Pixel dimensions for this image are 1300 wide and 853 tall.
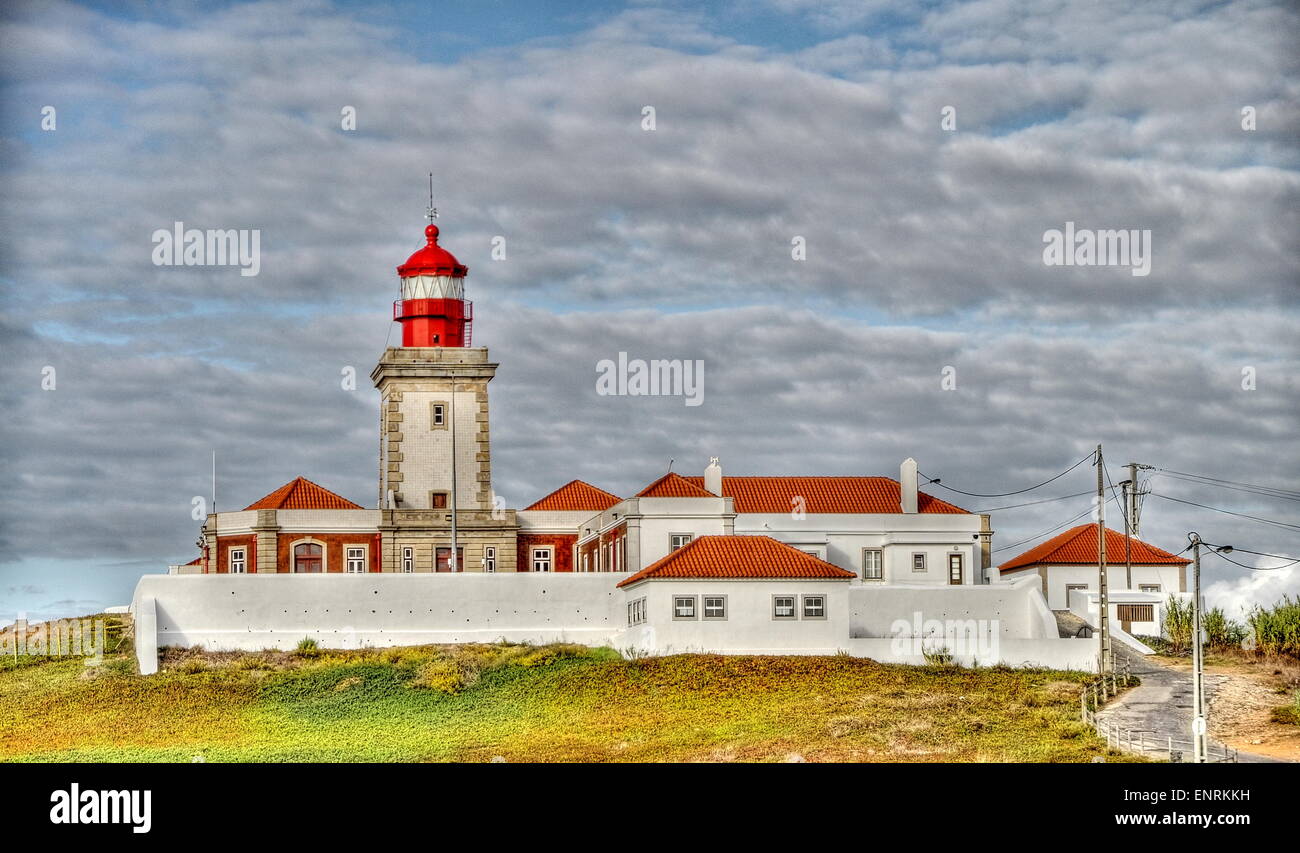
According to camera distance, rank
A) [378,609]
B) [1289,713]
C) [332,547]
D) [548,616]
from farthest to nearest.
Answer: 1. [332,547]
2. [548,616]
3. [378,609]
4. [1289,713]

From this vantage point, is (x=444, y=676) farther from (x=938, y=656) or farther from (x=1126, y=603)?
(x=1126, y=603)

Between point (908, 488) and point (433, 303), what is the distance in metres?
17.2

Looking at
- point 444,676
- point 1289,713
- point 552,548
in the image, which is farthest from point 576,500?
point 1289,713

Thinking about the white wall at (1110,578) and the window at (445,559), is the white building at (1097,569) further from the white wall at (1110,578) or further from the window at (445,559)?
the window at (445,559)

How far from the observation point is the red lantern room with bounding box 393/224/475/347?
2643 inches

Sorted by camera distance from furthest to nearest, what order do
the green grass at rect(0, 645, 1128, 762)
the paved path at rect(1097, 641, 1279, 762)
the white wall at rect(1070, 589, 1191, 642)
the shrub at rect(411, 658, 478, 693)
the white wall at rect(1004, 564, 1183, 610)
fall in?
the white wall at rect(1004, 564, 1183, 610)
the white wall at rect(1070, 589, 1191, 642)
the shrub at rect(411, 658, 478, 693)
the paved path at rect(1097, 641, 1279, 762)
the green grass at rect(0, 645, 1128, 762)

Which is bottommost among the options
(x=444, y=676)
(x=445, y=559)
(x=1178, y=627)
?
(x=444, y=676)

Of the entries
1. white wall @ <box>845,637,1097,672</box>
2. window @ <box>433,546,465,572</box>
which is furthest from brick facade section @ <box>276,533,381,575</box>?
white wall @ <box>845,637,1097,672</box>

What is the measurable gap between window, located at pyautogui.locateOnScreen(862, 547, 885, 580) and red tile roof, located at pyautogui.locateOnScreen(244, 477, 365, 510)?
16.4 metres

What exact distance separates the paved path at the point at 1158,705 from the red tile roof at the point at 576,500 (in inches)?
721

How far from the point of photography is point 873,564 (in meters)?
63.1

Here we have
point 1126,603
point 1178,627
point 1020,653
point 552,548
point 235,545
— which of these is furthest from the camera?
point 552,548

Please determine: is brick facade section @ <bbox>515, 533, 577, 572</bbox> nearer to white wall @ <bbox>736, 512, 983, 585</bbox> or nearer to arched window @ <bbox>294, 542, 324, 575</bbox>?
white wall @ <bbox>736, 512, 983, 585</bbox>

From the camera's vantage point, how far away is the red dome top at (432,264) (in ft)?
219
